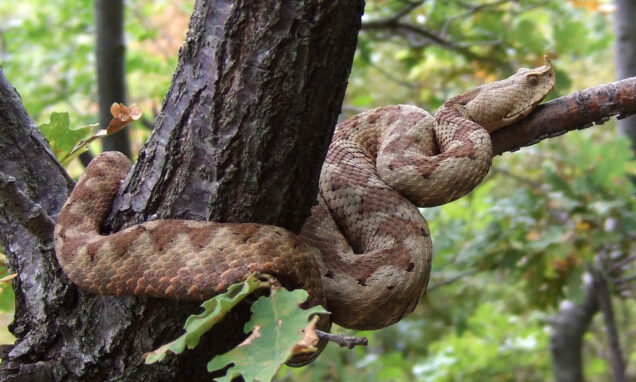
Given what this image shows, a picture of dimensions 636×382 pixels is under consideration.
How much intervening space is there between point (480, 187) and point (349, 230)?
12.5 feet

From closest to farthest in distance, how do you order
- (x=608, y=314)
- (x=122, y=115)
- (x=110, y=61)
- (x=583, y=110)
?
(x=122, y=115) → (x=583, y=110) → (x=110, y=61) → (x=608, y=314)

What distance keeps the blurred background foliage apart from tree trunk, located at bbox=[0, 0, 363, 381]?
9.2 inches

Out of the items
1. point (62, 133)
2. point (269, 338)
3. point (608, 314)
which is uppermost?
point (62, 133)

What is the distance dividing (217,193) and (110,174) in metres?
0.56

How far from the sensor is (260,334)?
1.57m

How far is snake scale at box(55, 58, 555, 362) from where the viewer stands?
1881mm

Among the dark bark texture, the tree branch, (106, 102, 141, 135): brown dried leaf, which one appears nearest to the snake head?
(106, 102, 141, 135): brown dried leaf

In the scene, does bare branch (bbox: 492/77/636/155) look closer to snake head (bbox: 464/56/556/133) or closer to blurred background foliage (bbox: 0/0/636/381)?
snake head (bbox: 464/56/556/133)

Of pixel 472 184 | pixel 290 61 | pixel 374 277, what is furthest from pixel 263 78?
pixel 472 184

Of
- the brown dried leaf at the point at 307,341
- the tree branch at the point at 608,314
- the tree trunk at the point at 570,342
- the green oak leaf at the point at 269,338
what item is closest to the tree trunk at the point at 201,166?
the green oak leaf at the point at 269,338

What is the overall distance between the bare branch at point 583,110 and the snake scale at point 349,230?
0.09m

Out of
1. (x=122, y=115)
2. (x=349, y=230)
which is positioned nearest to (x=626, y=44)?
(x=349, y=230)

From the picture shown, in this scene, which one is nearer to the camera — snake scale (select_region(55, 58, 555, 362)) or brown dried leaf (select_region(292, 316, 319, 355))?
brown dried leaf (select_region(292, 316, 319, 355))

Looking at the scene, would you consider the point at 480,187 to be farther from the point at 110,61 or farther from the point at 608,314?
the point at 110,61
